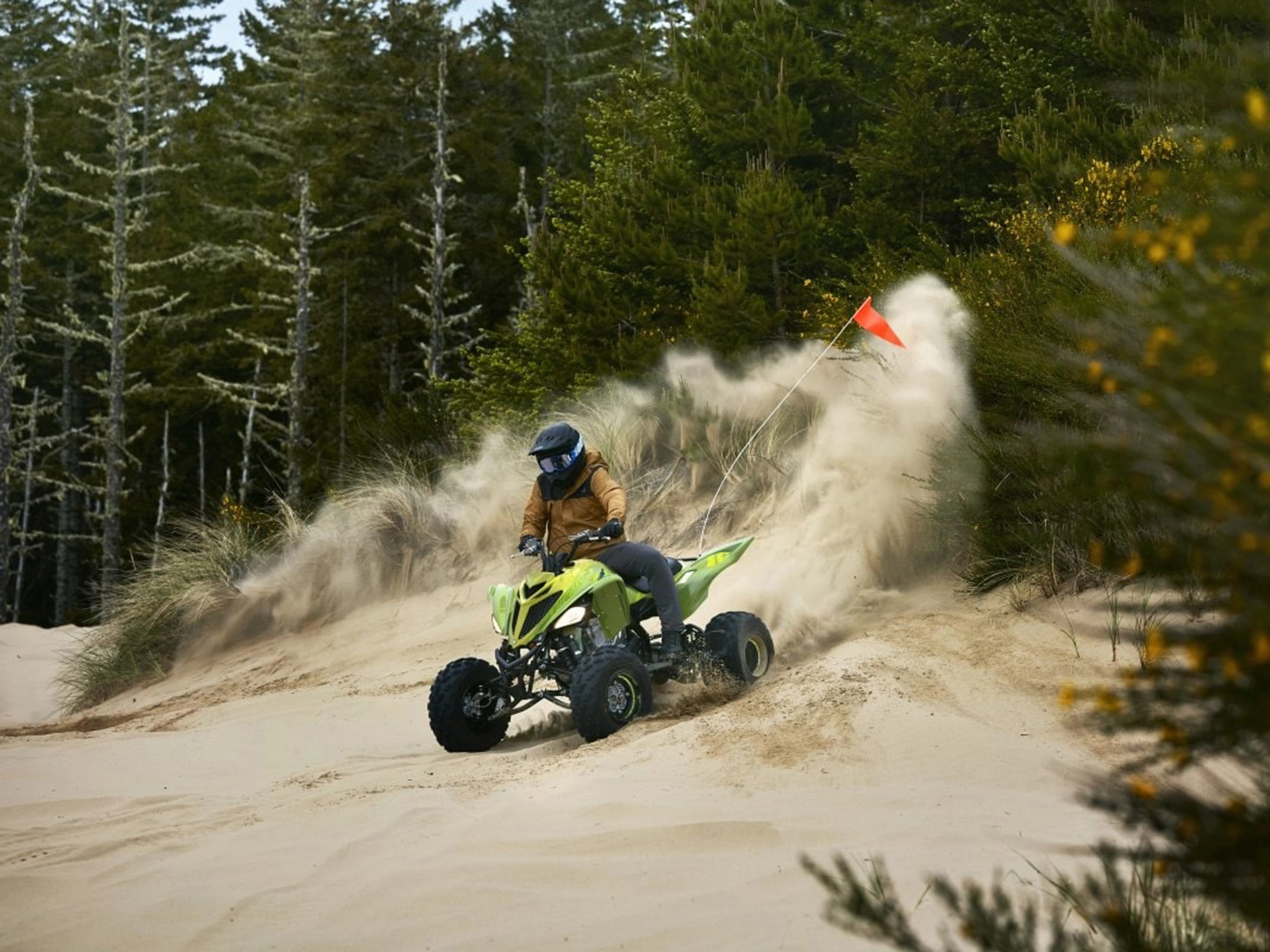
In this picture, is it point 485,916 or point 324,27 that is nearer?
point 485,916

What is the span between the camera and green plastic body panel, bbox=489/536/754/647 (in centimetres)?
814

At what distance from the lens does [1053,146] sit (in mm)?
16016

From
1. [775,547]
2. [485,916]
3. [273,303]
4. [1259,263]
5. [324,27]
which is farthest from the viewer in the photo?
[324,27]

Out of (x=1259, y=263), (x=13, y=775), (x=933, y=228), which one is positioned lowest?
(x=13, y=775)

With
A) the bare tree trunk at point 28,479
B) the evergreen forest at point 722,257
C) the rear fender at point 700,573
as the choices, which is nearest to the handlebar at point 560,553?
the rear fender at point 700,573

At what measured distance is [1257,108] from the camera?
7.05 ft

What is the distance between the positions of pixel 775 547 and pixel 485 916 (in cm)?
708

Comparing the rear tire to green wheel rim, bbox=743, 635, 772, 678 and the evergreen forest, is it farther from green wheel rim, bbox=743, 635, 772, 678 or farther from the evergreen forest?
the evergreen forest

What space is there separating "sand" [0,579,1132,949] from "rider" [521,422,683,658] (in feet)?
1.88

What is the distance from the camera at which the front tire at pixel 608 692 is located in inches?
295

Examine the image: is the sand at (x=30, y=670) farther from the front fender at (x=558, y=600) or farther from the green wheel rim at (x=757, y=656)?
the green wheel rim at (x=757, y=656)

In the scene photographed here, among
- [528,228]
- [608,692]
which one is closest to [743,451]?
[608,692]

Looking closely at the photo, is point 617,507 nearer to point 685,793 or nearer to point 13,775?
point 685,793

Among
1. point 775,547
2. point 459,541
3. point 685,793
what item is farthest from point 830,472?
point 685,793
